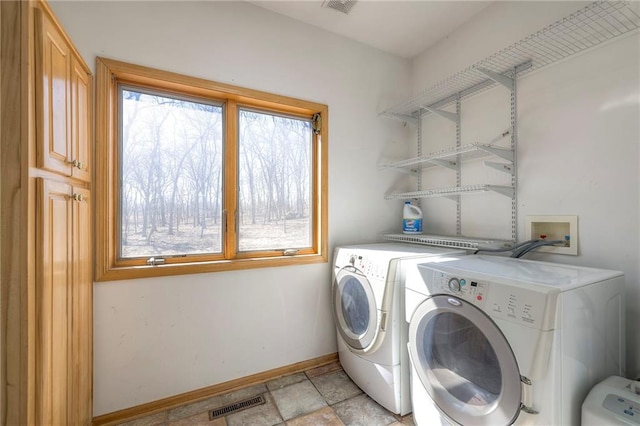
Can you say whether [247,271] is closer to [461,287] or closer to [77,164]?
[77,164]

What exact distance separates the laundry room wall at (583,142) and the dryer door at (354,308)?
1.00 meters

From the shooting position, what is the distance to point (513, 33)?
170 cm

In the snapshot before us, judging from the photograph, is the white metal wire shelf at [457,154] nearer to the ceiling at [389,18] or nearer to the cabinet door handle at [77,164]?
the ceiling at [389,18]

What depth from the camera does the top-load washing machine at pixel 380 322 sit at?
1.49 m

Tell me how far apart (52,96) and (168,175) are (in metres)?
0.74

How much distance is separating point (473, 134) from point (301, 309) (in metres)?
1.81

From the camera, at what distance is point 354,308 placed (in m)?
1.78

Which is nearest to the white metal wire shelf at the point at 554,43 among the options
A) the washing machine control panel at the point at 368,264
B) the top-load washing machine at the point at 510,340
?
the top-load washing machine at the point at 510,340

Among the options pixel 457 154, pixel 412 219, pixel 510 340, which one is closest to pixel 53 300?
pixel 510 340

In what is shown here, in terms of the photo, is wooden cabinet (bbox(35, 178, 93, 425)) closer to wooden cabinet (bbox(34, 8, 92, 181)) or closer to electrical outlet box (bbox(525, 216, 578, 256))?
wooden cabinet (bbox(34, 8, 92, 181))

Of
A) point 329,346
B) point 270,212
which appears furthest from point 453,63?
point 329,346

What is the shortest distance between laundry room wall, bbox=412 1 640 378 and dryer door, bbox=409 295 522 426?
2.64 ft

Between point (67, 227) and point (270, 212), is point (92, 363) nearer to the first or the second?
point (67, 227)

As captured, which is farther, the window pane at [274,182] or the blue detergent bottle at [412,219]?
the blue detergent bottle at [412,219]
